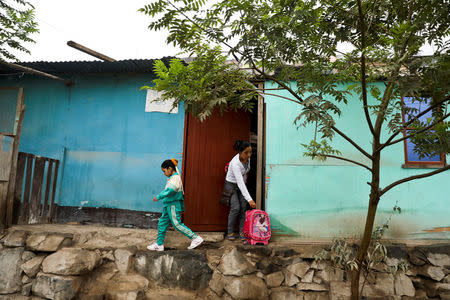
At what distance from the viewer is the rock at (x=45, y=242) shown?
4309 mm

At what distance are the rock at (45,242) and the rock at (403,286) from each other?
500cm

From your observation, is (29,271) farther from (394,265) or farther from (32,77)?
(394,265)

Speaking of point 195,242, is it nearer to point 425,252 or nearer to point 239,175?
point 239,175

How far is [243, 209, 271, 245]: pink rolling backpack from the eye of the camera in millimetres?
4340

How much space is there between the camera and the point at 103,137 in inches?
232

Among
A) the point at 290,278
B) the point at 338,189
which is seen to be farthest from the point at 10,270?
the point at 338,189

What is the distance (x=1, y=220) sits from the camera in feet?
15.3

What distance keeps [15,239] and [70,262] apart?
1251mm

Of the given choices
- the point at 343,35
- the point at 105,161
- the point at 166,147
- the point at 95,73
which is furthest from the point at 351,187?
the point at 95,73

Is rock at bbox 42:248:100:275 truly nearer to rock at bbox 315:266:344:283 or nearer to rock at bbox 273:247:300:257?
rock at bbox 273:247:300:257

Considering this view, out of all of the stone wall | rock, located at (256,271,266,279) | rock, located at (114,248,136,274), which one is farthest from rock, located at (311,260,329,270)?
rock, located at (114,248,136,274)

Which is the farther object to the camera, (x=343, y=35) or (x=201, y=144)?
(x=201, y=144)

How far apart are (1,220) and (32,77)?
10.8 ft

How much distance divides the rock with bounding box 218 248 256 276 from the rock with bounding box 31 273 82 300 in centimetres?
202
